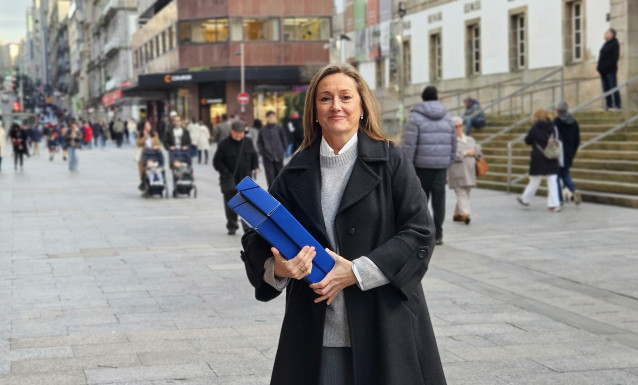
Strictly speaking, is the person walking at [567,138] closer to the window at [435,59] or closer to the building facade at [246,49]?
the window at [435,59]

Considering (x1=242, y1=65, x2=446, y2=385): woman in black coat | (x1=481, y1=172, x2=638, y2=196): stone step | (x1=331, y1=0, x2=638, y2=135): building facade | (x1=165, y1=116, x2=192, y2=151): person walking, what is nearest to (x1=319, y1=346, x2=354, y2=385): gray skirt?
(x1=242, y1=65, x2=446, y2=385): woman in black coat

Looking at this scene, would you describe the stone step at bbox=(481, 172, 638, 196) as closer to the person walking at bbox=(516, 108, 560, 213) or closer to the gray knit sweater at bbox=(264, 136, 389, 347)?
the person walking at bbox=(516, 108, 560, 213)

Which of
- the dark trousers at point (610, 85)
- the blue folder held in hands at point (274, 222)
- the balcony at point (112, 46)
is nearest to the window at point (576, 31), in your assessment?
the dark trousers at point (610, 85)

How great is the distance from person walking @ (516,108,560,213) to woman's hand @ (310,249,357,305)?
13.5 m

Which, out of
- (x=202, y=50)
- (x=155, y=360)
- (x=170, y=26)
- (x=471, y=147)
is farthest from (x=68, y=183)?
(x=170, y=26)

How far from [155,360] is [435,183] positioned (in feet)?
21.5

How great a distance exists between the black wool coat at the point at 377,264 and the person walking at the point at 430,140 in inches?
353

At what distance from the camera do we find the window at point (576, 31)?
28.5m

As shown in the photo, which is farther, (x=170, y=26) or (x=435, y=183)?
(x=170, y=26)

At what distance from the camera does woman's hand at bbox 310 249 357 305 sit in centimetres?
362

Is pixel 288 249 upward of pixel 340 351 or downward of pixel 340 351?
upward

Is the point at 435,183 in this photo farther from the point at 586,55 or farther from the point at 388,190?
the point at 586,55

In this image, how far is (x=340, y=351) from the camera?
3.75 metres

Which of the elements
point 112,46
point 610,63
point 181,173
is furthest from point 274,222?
point 112,46
